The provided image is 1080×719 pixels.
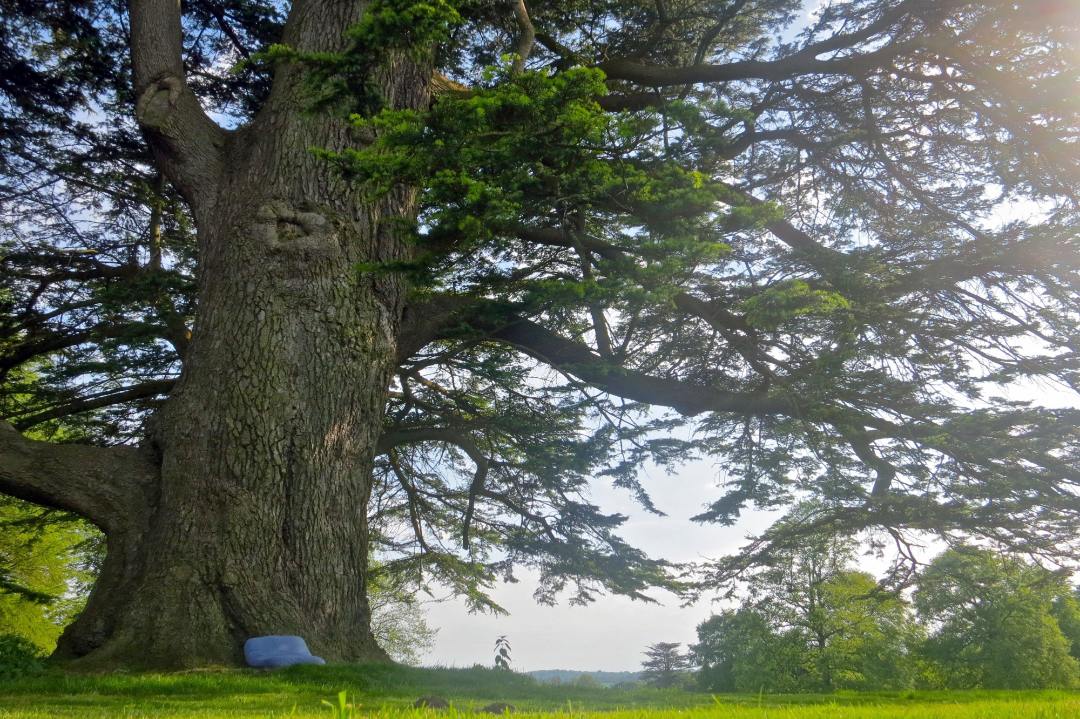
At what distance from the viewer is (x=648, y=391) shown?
32.4 ft

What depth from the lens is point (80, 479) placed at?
8.26m

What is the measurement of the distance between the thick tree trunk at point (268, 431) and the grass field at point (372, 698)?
75 centimetres

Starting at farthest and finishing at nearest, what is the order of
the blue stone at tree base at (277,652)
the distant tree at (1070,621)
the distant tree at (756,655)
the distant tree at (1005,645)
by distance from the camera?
the distant tree at (1070,621), the distant tree at (756,655), the distant tree at (1005,645), the blue stone at tree base at (277,652)

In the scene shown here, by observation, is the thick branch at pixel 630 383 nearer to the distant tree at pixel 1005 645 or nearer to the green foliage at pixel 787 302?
the green foliage at pixel 787 302

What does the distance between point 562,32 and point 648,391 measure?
5.86m

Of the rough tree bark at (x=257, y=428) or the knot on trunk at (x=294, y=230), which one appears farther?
the knot on trunk at (x=294, y=230)

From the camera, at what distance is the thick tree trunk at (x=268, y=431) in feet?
23.4

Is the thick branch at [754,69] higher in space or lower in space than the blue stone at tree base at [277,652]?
higher

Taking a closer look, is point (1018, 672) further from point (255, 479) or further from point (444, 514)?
point (255, 479)

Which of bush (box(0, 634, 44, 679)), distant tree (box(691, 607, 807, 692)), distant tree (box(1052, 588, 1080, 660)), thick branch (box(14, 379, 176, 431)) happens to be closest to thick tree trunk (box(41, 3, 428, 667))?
bush (box(0, 634, 44, 679))

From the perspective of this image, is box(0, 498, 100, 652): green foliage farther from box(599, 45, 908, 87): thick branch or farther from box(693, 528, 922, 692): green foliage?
box(693, 528, 922, 692): green foliage

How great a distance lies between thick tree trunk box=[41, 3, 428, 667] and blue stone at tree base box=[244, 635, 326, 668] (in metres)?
0.19

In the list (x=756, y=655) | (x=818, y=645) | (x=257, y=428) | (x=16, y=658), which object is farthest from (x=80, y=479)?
(x=818, y=645)

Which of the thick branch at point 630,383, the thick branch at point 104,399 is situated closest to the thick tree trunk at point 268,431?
the thick branch at point 630,383
